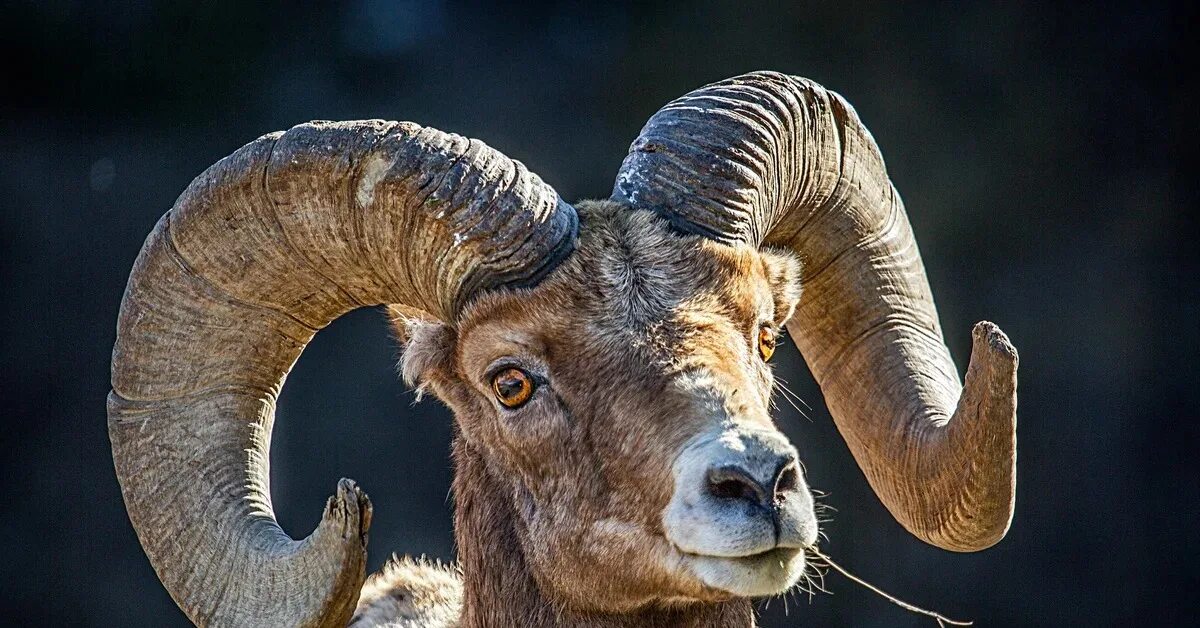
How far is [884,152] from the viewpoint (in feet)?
32.6

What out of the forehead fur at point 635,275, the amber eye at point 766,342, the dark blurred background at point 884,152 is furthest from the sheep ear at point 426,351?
the dark blurred background at point 884,152

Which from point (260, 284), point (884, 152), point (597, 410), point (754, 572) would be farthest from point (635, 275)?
point (884, 152)

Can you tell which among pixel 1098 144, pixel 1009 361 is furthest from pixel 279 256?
pixel 1098 144

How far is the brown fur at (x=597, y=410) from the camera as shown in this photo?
3680mm

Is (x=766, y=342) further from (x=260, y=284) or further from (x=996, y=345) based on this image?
(x=260, y=284)

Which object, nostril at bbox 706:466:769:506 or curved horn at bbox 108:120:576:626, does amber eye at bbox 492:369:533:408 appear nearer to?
curved horn at bbox 108:120:576:626

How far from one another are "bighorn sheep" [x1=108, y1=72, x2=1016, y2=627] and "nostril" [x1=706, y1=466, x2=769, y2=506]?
11 cm

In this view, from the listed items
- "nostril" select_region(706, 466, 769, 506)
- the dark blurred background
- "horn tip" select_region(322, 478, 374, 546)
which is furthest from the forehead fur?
the dark blurred background

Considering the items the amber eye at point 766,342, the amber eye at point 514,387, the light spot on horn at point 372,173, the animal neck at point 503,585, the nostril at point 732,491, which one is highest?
the light spot on horn at point 372,173

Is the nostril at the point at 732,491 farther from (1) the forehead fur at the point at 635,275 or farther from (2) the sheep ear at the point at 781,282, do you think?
(2) the sheep ear at the point at 781,282

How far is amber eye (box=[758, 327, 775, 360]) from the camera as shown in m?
4.20

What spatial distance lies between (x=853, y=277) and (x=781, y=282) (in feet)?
1.77

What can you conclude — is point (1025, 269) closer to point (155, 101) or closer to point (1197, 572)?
point (1197, 572)

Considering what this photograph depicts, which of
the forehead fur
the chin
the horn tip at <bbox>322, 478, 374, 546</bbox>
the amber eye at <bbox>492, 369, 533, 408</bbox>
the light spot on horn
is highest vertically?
the light spot on horn
